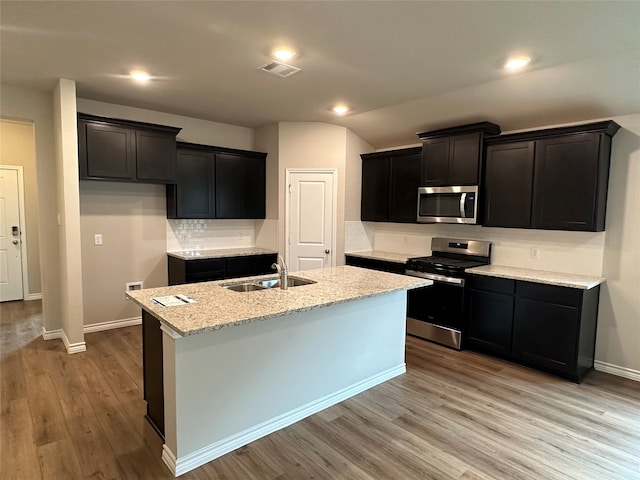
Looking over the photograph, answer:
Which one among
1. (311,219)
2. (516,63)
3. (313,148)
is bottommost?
(311,219)

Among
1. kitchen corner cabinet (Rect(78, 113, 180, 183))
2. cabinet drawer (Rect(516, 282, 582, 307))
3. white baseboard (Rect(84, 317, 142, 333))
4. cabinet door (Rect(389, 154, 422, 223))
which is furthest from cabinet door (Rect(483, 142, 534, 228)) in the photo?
white baseboard (Rect(84, 317, 142, 333))

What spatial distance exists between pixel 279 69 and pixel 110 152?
220 cm

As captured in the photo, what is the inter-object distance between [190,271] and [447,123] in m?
3.51

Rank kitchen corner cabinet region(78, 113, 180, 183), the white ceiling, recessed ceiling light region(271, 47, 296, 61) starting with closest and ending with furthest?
the white ceiling → recessed ceiling light region(271, 47, 296, 61) → kitchen corner cabinet region(78, 113, 180, 183)

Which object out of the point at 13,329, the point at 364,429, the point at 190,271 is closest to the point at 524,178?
the point at 364,429

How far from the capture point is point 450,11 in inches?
87.0

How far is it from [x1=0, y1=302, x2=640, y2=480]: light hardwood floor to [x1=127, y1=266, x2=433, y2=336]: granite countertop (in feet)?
1.19

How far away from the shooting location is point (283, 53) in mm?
2867

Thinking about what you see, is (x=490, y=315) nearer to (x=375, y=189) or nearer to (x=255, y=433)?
(x=375, y=189)

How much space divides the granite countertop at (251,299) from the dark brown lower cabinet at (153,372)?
0.19 meters

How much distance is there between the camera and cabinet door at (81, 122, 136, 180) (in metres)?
3.96

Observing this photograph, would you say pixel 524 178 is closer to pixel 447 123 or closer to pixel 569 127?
pixel 569 127

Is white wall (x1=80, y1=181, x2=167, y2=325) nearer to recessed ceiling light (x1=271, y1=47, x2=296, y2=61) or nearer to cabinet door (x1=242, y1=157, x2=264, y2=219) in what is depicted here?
cabinet door (x1=242, y1=157, x2=264, y2=219)

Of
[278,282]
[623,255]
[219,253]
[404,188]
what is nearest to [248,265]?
[219,253]
